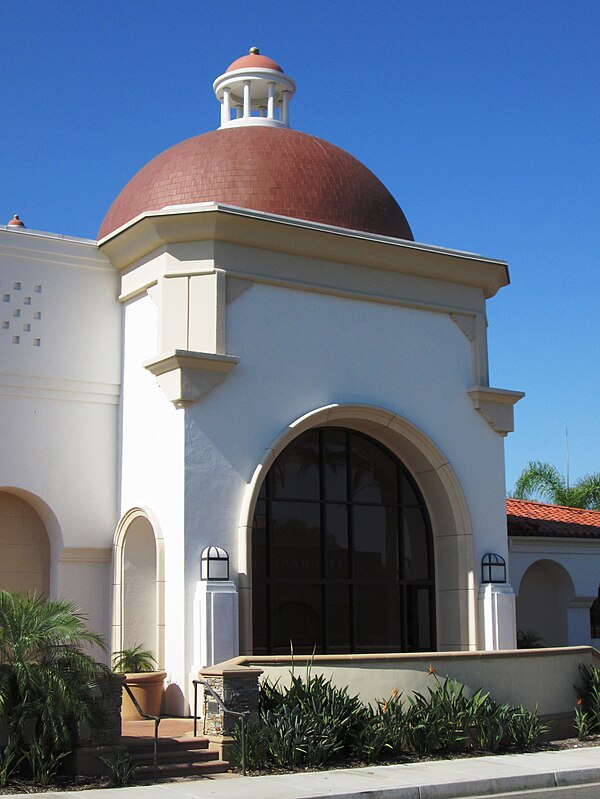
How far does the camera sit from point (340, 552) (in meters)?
19.4

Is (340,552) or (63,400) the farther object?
(340,552)

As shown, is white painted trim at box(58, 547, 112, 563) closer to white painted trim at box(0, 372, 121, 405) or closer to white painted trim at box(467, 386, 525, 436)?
white painted trim at box(0, 372, 121, 405)

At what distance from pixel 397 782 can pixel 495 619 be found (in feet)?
24.3

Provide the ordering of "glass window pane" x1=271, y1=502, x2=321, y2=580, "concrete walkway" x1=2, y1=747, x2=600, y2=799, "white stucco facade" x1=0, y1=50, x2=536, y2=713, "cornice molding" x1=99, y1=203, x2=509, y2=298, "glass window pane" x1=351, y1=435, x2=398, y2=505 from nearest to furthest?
"concrete walkway" x1=2, y1=747, x2=600, y2=799 → "white stucco facade" x1=0, y1=50, x2=536, y2=713 → "cornice molding" x1=99, y1=203, x2=509, y2=298 → "glass window pane" x1=271, y1=502, x2=321, y2=580 → "glass window pane" x1=351, y1=435, x2=398, y2=505

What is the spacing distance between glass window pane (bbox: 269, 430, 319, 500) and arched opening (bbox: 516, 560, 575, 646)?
311 inches

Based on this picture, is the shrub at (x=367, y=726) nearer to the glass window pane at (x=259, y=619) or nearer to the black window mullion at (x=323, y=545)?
the glass window pane at (x=259, y=619)

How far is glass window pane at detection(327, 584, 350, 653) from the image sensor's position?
1892 centimetres

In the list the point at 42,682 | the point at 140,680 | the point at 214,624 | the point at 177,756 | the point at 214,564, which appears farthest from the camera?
the point at 214,564

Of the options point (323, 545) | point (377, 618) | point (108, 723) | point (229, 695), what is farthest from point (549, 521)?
point (108, 723)

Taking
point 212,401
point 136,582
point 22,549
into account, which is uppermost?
point 212,401

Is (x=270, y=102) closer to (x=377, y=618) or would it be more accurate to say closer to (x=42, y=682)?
(x=377, y=618)

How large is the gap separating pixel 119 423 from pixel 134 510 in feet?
5.94

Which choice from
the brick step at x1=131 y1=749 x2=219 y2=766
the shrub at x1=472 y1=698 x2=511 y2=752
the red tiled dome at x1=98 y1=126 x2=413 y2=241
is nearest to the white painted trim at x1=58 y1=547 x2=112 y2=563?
the brick step at x1=131 y1=749 x2=219 y2=766

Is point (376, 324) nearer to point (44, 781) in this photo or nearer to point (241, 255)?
point (241, 255)
